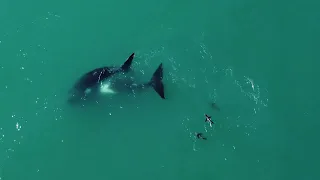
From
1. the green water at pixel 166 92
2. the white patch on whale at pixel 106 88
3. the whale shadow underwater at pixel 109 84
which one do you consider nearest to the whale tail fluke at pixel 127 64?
the whale shadow underwater at pixel 109 84

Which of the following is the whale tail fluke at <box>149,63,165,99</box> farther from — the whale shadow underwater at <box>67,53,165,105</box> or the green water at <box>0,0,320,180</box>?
the green water at <box>0,0,320,180</box>

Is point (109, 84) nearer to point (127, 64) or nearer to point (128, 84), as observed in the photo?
point (128, 84)

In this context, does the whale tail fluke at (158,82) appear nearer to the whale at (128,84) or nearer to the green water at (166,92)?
the whale at (128,84)

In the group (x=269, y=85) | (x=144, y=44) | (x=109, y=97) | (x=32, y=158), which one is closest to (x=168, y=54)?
(x=144, y=44)

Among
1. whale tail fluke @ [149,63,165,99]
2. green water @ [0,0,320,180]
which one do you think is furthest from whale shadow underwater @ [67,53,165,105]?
green water @ [0,0,320,180]

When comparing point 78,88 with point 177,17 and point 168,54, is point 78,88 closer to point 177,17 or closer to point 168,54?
point 168,54

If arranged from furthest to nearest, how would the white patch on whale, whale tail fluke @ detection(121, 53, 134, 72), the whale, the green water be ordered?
the white patch on whale
the whale
whale tail fluke @ detection(121, 53, 134, 72)
the green water

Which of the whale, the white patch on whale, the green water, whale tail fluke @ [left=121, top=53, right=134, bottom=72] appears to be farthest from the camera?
the white patch on whale

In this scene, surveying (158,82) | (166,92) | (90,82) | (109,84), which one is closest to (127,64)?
(109,84)
